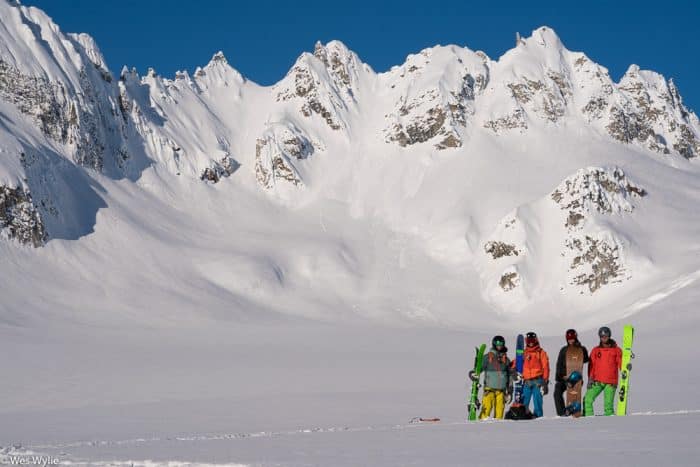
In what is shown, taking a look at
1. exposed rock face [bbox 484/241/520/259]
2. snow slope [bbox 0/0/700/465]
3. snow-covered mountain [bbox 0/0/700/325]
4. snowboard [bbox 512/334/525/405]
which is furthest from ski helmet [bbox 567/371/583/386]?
exposed rock face [bbox 484/241/520/259]

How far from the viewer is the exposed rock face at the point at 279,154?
110m

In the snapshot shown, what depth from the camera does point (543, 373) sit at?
16047 millimetres

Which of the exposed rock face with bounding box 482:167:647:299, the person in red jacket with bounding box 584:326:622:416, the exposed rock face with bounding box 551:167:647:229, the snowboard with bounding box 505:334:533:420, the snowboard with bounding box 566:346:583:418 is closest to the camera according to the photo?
the snowboard with bounding box 505:334:533:420

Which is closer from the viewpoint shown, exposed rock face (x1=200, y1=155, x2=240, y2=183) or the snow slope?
the snow slope

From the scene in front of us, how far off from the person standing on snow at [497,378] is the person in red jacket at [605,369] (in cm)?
169

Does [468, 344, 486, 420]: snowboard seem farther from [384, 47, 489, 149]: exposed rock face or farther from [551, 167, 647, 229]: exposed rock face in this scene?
[384, 47, 489, 149]: exposed rock face

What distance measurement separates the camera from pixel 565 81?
131000 millimetres

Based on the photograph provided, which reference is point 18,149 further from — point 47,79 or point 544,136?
point 544,136

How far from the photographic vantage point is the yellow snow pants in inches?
658

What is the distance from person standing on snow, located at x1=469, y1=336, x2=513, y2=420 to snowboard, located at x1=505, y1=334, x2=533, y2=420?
20 centimetres

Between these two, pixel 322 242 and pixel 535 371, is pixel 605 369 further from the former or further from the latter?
pixel 322 242

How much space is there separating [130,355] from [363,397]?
1892cm

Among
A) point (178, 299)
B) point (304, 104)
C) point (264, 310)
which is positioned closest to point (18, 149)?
point (178, 299)

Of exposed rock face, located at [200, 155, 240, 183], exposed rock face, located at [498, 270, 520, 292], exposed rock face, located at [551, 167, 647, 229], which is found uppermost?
exposed rock face, located at [200, 155, 240, 183]
